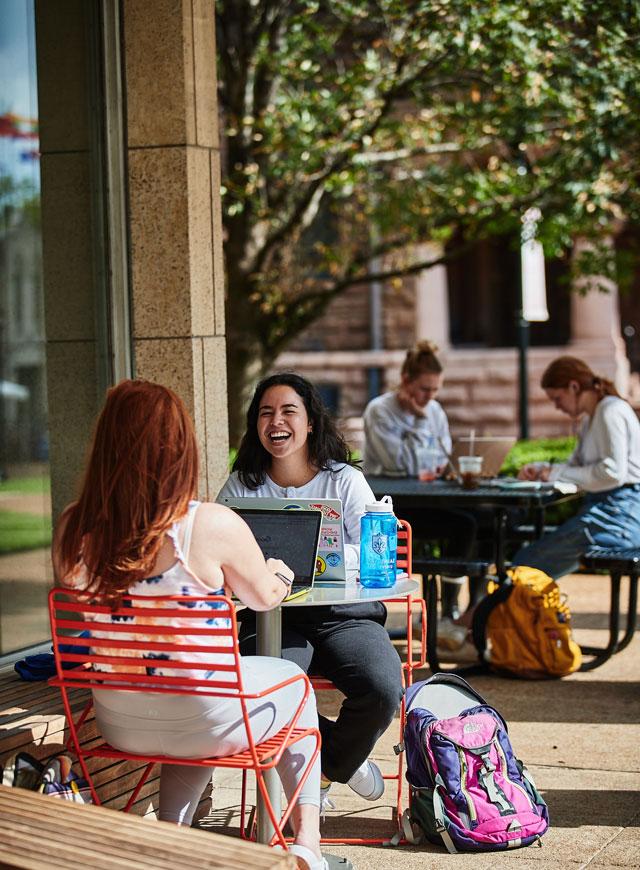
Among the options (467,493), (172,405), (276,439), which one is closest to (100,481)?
(172,405)

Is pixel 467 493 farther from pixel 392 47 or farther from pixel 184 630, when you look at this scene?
pixel 392 47

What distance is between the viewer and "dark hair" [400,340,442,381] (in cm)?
830

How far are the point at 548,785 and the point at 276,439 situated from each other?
188 centimetres

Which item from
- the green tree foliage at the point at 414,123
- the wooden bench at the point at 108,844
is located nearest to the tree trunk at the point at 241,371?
the green tree foliage at the point at 414,123

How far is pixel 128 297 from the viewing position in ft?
19.3

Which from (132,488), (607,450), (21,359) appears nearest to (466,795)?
(132,488)

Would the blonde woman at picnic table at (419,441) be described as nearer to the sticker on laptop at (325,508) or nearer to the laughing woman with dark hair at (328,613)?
the laughing woman with dark hair at (328,613)

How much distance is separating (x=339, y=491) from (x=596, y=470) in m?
2.80

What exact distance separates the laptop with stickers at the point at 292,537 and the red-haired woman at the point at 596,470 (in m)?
3.33

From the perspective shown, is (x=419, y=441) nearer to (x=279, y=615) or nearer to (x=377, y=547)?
(x=377, y=547)

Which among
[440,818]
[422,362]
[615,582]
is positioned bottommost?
[440,818]

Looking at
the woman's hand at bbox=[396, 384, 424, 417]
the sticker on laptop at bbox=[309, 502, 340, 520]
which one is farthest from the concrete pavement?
the woman's hand at bbox=[396, 384, 424, 417]

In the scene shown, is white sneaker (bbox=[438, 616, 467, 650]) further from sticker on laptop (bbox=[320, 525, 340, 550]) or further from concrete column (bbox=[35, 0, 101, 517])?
sticker on laptop (bbox=[320, 525, 340, 550])

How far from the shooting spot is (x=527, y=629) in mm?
7051
